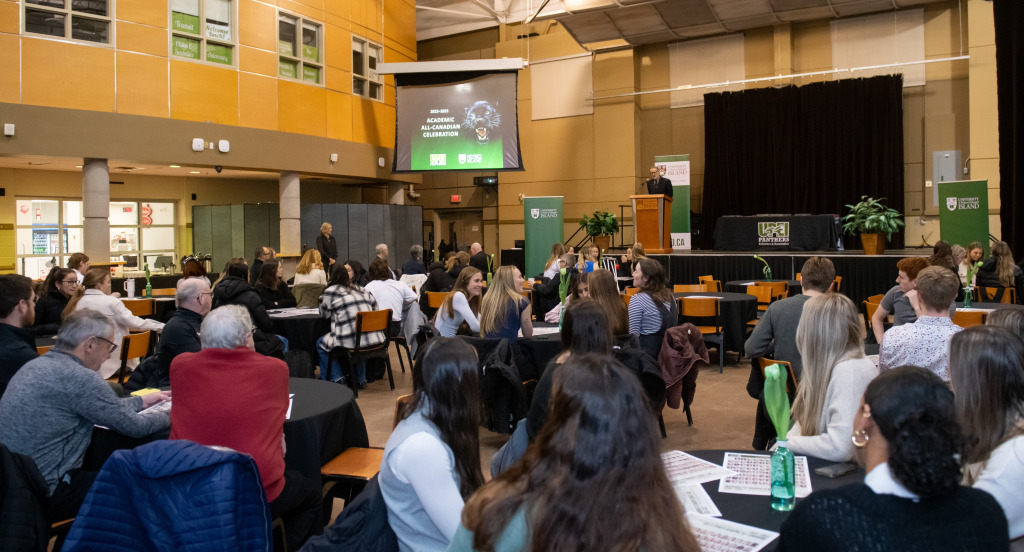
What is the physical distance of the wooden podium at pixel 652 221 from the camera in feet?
44.7

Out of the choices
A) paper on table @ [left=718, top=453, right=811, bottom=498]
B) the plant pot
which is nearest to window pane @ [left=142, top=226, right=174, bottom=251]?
the plant pot

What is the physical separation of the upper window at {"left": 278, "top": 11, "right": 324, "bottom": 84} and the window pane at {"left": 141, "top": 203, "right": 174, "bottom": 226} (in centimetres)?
413

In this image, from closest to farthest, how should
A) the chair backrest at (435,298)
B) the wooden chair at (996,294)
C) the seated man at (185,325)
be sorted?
the seated man at (185,325) → the wooden chair at (996,294) → the chair backrest at (435,298)

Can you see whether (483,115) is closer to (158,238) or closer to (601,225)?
(601,225)

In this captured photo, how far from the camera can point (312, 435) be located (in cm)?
321

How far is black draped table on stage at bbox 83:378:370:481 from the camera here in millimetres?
3172

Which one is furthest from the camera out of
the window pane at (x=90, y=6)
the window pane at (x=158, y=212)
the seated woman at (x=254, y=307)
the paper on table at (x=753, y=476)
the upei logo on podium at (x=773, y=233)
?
the window pane at (x=158, y=212)

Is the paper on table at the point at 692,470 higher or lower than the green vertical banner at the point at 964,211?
lower

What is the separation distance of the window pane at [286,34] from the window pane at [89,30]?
3.03 m

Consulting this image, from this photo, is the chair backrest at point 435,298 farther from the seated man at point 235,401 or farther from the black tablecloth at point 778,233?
the black tablecloth at point 778,233

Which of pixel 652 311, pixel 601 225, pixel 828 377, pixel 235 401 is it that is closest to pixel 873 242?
pixel 601 225

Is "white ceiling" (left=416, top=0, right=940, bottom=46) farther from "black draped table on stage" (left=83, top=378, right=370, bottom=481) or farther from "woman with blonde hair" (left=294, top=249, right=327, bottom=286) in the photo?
"black draped table on stage" (left=83, top=378, right=370, bottom=481)

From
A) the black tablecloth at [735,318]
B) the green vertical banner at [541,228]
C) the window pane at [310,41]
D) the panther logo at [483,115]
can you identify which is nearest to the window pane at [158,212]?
the window pane at [310,41]

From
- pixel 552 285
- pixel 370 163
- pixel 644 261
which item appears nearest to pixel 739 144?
pixel 370 163
